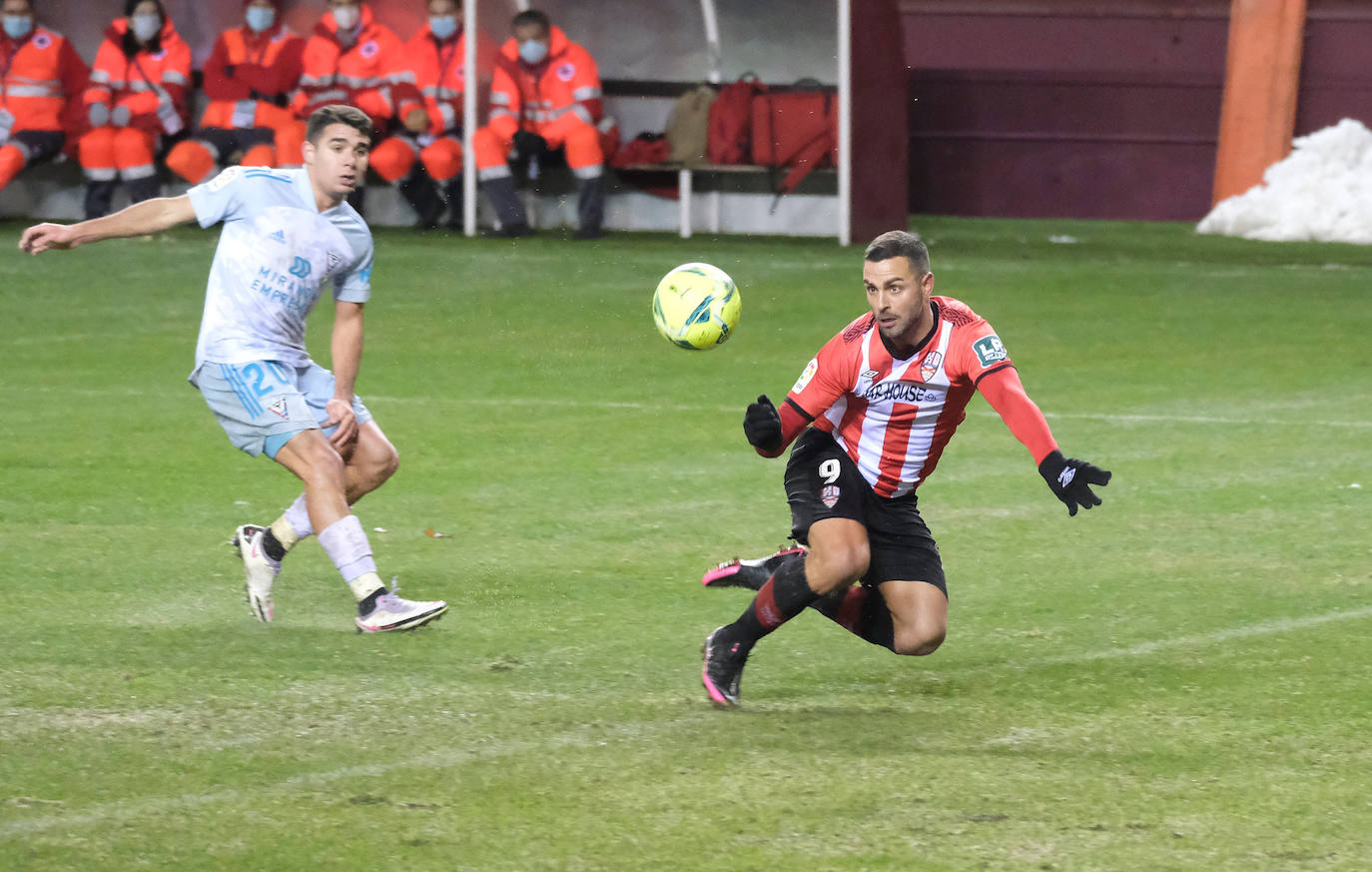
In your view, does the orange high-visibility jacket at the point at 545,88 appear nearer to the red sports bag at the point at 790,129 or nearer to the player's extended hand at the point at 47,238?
the red sports bag at the point at 790,129

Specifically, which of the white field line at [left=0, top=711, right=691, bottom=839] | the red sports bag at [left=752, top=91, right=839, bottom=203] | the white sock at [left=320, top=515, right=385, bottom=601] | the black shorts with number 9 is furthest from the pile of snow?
the white field line at [left=0, top=711, right=691, bottom=839]

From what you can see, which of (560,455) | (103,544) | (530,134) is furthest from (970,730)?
(530,134)

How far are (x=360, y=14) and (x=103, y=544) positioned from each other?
12431 mm

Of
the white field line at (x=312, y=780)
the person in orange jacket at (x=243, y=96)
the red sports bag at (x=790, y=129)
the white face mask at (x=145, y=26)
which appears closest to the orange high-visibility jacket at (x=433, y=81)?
the person in orange jacket at (x=243, y=96)

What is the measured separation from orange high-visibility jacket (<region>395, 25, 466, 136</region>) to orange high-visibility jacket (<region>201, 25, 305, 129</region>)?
3.88 ft

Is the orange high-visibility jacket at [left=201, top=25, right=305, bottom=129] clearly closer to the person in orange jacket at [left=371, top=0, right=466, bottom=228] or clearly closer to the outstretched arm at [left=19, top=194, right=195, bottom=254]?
the person in orange jacket at [left=371, top=0, right=466, bottom=228]

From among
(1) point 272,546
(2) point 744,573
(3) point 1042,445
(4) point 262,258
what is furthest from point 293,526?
(3) point 1042,445

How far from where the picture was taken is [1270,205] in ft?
67.9

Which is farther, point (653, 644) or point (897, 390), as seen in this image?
point (653, 644)

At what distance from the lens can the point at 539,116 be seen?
18.2 metres

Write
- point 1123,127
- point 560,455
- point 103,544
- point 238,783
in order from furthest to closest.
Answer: point 1123,127 < point 560,455 < point 103,544 < point 238,783

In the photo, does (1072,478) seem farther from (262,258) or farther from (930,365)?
(262,258)

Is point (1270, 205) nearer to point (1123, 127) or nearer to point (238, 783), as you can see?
point (1123, 127)

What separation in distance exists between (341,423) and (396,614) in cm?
74
